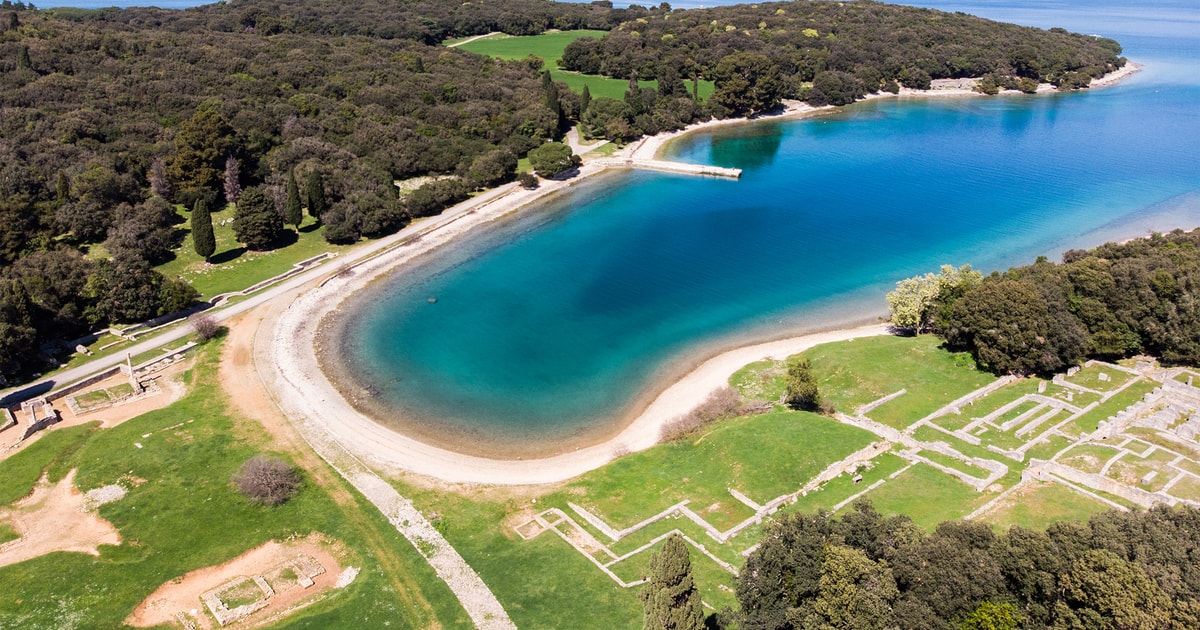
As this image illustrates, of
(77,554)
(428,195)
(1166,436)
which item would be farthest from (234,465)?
(1166,436)

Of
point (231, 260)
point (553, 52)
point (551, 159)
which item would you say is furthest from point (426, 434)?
point (553, 52)

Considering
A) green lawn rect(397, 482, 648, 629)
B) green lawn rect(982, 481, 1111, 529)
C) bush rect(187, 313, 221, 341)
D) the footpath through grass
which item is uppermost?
bush rect(187, 313, 221, 341)

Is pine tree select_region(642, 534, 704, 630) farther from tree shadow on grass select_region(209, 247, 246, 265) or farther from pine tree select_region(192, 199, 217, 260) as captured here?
tree shadow on grass select_region(209, 247, 246, 265)

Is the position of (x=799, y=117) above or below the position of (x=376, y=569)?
above

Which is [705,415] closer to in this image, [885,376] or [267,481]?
[885,376]

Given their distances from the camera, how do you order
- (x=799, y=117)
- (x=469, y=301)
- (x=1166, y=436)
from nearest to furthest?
(x=1166, y=436)
(x=469, y=301)
(x=799, y=117)

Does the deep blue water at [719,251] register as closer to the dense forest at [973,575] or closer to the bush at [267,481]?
the bush at [267,481]

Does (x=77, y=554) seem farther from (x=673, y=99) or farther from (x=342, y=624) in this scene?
(x=673, y=99)

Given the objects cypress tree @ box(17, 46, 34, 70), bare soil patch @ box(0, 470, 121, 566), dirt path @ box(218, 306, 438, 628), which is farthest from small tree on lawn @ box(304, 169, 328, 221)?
cypress tree @ box(17, 46, 34, 70)
